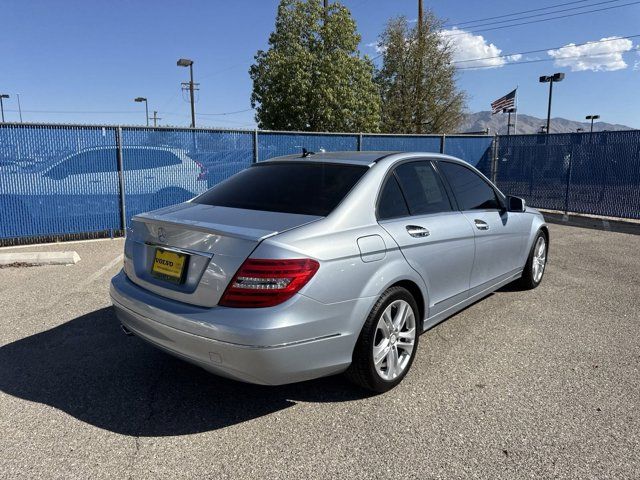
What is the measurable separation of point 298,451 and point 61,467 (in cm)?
119

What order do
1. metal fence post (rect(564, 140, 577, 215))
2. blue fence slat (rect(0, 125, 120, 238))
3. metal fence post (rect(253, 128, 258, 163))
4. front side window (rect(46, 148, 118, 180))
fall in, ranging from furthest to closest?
metal fence post (rect(564, 140, 577, 215)) → metal fence post (rect(253, 128, 258, 163)) → front side window (rect(46, 148, 118, 180)) → blue fence slat (rect(0, 125, 120, 238))

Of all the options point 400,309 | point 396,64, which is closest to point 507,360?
point 400,309

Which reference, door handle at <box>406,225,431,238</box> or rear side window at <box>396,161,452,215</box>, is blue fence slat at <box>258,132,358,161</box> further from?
door handle at <box>406,225,431,238</box>

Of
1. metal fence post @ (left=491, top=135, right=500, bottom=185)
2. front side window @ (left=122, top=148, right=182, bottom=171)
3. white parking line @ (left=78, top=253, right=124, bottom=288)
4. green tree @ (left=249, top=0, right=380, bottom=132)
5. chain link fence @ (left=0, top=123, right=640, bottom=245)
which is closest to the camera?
white parking line @ (left=78, top=253, right=124, bottom=288)

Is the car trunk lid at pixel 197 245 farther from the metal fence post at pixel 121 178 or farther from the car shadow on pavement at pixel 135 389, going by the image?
the metal fence post at pixel 121 178

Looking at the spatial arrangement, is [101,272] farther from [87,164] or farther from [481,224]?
[481,224]

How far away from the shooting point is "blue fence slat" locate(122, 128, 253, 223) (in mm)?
8977

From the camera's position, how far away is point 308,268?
2.54 metres

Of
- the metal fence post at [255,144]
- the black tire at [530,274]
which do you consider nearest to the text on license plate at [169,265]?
the black tire at [530,274]

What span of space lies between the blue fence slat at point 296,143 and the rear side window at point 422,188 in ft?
Answer: 22.5

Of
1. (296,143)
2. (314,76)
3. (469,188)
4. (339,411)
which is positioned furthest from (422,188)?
(314,76)

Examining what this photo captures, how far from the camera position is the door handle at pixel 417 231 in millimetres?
3217

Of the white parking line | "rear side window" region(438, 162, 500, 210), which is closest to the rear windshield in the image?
"rear side window" region(438, 162, 500, 210)

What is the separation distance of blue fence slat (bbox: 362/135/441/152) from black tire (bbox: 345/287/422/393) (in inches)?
343
